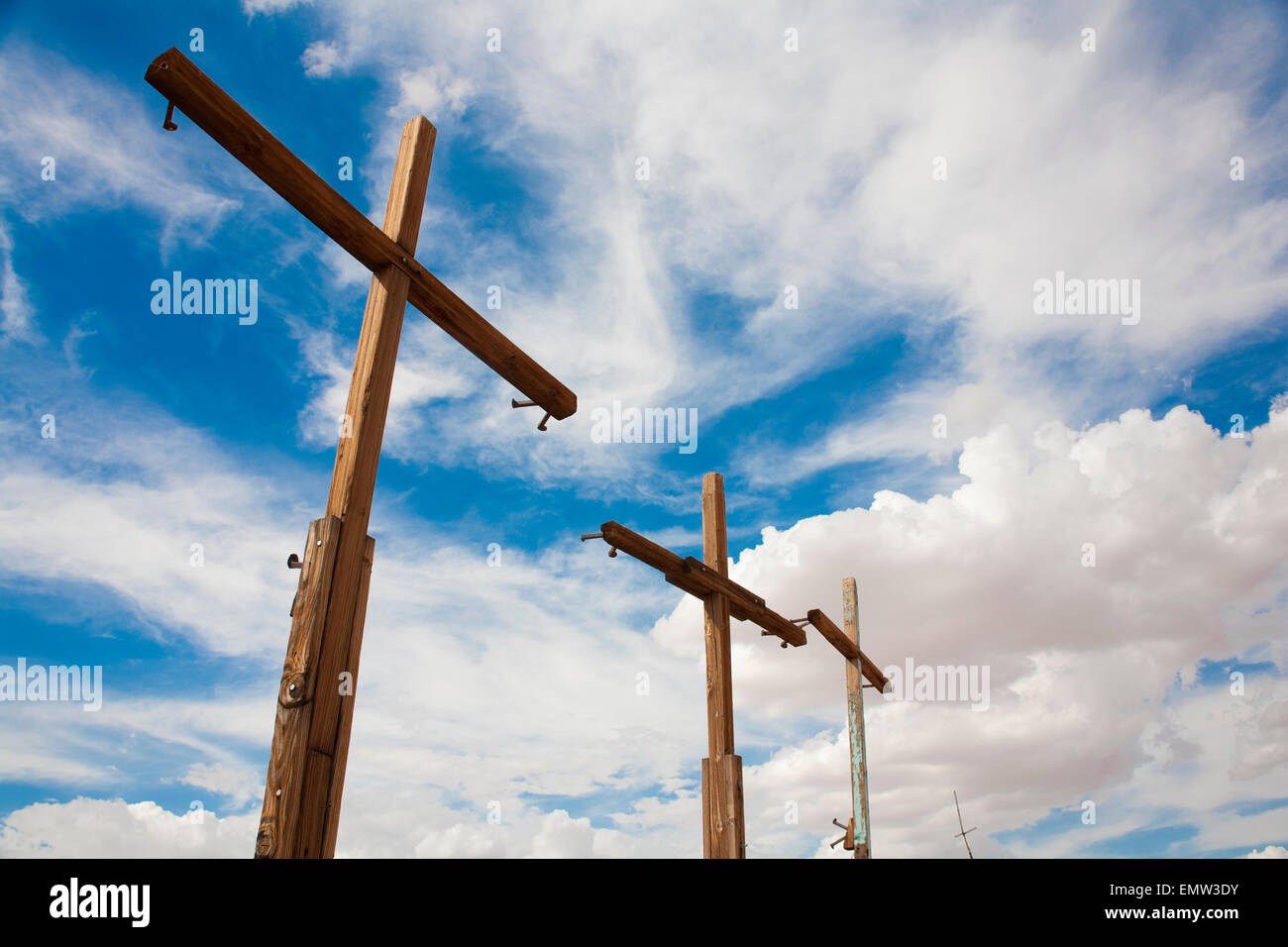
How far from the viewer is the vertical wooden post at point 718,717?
24.5 feet

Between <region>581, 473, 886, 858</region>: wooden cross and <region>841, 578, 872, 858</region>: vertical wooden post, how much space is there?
4.00 m

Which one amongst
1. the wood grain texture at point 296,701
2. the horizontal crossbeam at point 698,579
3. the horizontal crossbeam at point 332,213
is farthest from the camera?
the horizontal crossbeam at point 698,579

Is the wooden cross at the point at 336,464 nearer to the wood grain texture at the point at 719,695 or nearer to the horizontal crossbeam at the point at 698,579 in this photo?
the horizontal crossbeam at the point at 698,579

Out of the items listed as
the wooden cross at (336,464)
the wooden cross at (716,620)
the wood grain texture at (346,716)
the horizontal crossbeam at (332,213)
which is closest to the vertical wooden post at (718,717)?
the wooden cross at (716,620)

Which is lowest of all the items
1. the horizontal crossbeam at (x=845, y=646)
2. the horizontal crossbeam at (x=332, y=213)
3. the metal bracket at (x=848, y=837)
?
the metal bracket at (x=848, y=837)

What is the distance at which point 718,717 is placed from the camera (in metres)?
7.96

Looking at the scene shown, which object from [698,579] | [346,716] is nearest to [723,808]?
[698,579]

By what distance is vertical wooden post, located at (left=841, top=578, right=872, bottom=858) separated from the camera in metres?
12.2

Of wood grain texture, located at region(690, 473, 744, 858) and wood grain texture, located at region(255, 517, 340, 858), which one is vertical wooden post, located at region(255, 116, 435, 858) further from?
wood grain texture, located at region(690, 473, 744, 858)

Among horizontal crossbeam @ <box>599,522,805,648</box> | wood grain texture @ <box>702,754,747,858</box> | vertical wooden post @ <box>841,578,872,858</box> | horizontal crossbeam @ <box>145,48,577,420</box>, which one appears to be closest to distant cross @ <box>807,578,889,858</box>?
vertical wooden post @ <box>841,578,872,858</box>

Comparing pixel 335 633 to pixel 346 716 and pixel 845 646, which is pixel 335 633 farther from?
pixel 845 646

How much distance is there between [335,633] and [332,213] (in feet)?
6.98
